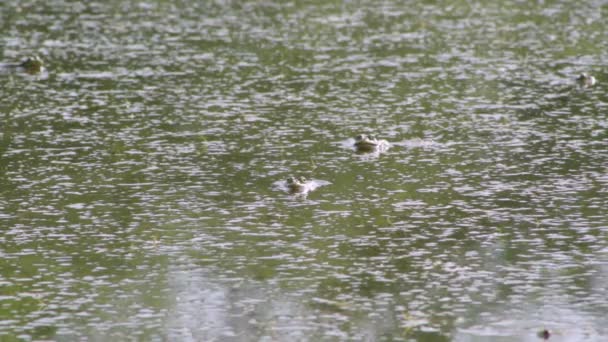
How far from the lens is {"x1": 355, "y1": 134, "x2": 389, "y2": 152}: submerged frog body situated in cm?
3350

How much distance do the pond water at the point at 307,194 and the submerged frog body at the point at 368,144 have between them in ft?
1.16

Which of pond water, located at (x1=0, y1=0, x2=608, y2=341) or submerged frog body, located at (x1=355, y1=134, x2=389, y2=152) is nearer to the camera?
pond water, located at (x1=0, y1=0, x2=608, y2=341)

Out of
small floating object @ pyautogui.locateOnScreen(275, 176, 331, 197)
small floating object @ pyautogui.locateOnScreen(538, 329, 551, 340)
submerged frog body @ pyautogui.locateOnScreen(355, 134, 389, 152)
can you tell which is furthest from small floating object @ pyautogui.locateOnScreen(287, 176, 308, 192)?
small floating object @ pyautogui.locateOnScreen(538, 329, 551, 340)

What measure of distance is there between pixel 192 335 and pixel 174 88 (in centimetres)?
2487

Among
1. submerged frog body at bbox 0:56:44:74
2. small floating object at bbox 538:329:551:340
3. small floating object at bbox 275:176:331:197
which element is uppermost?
submerged frog body at bbox 0:56:44:74

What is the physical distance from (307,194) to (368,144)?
500 cm

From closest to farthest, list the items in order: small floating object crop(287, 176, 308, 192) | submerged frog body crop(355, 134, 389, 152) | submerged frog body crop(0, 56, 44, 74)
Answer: small floating object crop(287, 176, 308, 192), submerged frog body crop(355, 134, 389, 152), submerged frog body crop(0, 56, 44, 74)

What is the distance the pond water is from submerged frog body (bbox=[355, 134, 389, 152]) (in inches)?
13.9

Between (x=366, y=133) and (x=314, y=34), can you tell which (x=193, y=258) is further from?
(x=314, y=34)

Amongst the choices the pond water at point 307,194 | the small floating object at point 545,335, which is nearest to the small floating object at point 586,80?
the pond water at point 307,194

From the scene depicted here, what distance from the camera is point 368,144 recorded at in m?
33.5

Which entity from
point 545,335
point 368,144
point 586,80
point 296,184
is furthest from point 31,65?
point 545,335

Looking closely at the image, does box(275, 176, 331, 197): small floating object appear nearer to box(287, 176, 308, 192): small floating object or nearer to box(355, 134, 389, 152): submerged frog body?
box(287, 176, 308, 192): small floating object

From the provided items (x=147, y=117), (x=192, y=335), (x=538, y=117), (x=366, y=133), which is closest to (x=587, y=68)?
(x=538, y=117)
